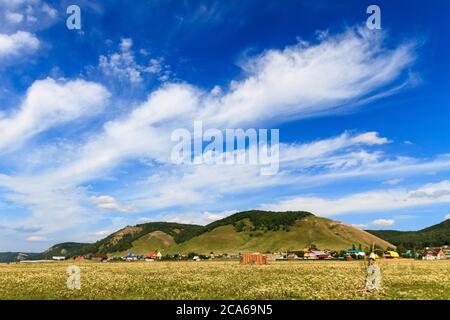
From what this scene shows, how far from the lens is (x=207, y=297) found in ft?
85.6

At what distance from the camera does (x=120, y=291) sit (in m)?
30.5

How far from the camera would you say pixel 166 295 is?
91.0 feet

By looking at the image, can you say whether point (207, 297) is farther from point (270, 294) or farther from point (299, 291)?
point (299, 291)
